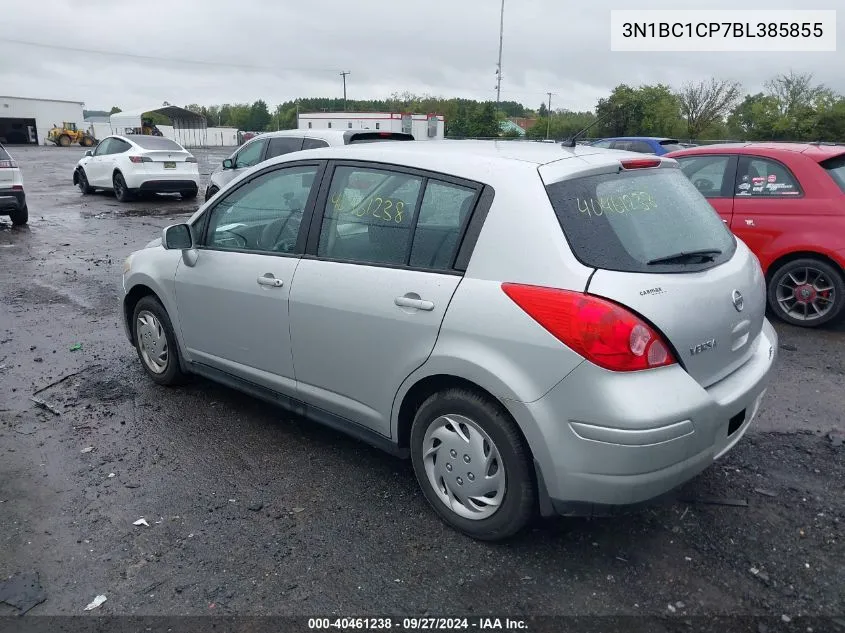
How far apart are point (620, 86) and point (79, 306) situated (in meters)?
40.7

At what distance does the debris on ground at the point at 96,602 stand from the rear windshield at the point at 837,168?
Answer: 6.45m

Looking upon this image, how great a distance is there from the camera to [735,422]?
2.99m

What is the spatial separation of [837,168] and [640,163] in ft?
13.4

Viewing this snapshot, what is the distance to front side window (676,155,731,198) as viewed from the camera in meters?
6.79

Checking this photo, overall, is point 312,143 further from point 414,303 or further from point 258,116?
point 258,116

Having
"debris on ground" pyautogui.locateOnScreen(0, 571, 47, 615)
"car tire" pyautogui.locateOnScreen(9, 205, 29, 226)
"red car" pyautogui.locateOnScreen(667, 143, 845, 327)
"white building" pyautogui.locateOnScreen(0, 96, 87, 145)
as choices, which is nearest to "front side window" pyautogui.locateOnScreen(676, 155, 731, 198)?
"red car" pyautogui.locateOnScreen(667, 143, 845, 327)

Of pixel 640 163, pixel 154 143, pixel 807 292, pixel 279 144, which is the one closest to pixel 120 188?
pixel 154 143

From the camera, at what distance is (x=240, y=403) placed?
469 centimetres

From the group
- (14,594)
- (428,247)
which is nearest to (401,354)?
(428,247)

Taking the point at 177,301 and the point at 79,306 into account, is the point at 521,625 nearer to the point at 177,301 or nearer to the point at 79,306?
the point at 177,301

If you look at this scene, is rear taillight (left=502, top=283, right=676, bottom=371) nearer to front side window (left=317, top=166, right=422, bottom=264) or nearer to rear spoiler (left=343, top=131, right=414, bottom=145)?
front side window (left=317, top=166, right=422, bottom=264)

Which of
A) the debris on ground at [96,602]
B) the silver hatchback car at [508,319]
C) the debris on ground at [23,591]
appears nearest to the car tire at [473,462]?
the silver hatchback car at [508,319]

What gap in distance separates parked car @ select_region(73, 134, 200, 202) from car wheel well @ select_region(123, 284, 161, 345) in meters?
12.4

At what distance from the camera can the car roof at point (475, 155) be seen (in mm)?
3045
